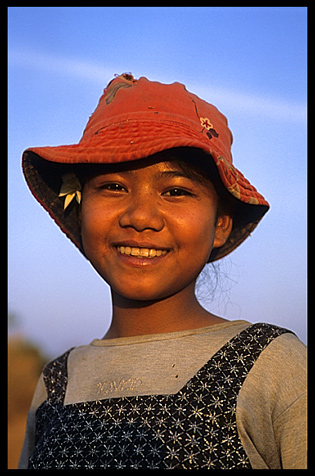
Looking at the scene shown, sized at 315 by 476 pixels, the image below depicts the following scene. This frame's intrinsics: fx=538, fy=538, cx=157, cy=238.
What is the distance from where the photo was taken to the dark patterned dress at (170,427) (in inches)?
70.8

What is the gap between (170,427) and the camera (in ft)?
6.07

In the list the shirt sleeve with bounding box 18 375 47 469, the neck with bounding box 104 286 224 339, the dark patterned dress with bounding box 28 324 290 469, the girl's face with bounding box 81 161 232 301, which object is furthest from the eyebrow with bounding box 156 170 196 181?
the shirt sleeve with bounding box 18 375 47 469

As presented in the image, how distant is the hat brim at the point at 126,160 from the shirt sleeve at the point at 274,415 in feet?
2.53

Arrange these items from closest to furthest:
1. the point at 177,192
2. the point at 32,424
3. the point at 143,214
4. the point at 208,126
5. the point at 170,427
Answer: the point at 170,427 → the point at 143,214 → the point at 177,192 → the point at 208,126 → the point at 32,424

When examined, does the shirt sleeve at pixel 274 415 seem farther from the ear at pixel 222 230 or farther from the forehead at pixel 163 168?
the forehead at pixel 163 168

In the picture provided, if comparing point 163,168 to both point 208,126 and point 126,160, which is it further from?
point 208,126

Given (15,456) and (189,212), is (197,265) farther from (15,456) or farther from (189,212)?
(15,456)

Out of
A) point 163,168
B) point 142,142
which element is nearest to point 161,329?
point 163,168

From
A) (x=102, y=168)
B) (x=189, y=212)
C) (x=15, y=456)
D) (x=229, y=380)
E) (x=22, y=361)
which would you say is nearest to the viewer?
(x=229, y=380)

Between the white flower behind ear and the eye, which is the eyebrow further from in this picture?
the white flower behind ear

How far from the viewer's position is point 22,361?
11664 mm

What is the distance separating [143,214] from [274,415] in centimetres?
88

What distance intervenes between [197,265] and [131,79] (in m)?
1.02

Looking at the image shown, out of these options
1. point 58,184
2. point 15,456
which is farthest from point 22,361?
point 58,184
